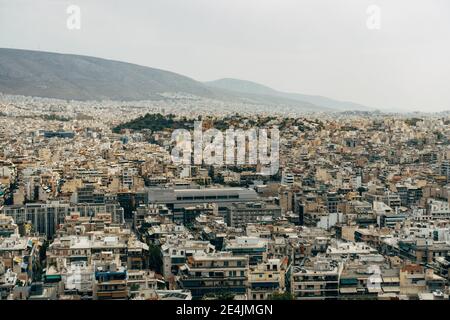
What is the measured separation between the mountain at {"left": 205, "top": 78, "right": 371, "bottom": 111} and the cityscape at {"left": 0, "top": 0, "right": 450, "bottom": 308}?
0.05 metres

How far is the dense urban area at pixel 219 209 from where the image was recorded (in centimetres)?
558

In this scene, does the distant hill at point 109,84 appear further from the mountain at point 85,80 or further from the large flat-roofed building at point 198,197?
the large flat-roofed building at point 198,197

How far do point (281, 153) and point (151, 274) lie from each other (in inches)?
336

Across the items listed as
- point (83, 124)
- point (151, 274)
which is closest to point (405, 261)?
point (151, 274)

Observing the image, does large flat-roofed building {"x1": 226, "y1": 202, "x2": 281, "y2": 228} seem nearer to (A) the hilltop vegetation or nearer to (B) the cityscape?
(B) the cityscape

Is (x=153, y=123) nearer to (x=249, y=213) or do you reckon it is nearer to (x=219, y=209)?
(x=219, y=209)

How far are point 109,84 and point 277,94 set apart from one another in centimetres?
608

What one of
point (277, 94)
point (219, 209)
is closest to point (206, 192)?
point (219, 209)

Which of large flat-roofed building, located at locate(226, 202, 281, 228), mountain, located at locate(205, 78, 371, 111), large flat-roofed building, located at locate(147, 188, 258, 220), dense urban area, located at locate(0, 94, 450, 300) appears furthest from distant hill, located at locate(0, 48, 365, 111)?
large flat-roofed building, located at locate(226, 202, 281, 228)

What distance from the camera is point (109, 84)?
680 inches

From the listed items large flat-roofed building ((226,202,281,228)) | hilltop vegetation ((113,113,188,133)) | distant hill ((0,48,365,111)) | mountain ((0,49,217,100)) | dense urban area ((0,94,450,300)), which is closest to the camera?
dense urban area ((0,94,450,300))

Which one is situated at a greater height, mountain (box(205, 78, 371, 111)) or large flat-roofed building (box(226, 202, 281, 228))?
mountain (box(205, 78, 371, 111))

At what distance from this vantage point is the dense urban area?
18.3 feet

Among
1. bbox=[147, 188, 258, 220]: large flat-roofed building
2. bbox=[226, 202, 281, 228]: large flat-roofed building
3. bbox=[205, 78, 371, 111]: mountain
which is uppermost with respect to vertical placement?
bbox=[205, 78, 371, 111]: mountain
